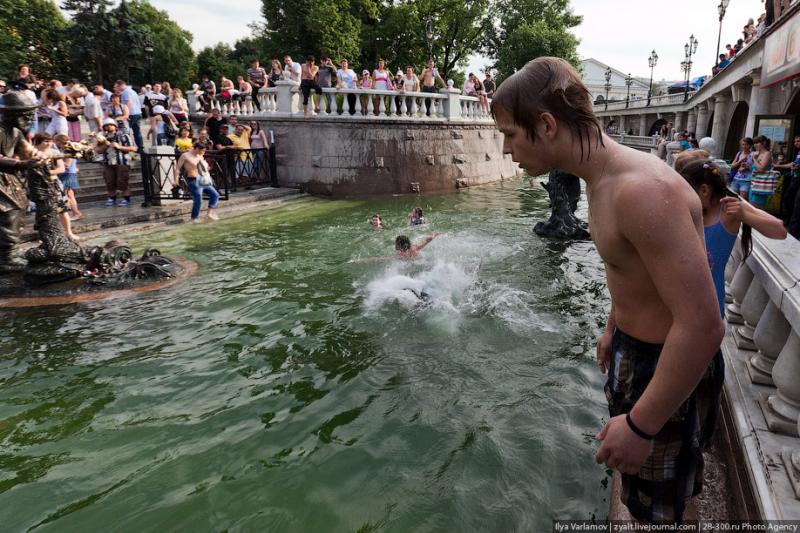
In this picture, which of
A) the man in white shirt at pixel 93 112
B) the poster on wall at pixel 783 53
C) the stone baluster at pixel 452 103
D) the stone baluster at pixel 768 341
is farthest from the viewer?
the stone baluster at pixel 452 103

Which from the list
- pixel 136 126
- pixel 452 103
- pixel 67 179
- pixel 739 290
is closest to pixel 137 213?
pixel 67 179

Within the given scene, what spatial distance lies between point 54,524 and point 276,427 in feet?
4.78

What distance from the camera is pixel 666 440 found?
165 cm

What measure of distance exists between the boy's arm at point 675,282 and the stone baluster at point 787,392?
59.7 inches

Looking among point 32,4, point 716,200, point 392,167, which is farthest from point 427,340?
point 32,4

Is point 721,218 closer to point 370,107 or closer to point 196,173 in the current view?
point 196,173

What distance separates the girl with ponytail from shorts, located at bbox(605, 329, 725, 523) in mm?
1279

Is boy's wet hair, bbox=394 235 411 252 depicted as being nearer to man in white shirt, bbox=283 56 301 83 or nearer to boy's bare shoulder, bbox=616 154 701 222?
boy's bare shoulder, bbox=616 154 701 222

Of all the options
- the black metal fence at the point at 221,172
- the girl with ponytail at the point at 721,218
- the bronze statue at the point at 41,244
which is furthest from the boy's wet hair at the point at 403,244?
the black metal fence at the point at 221,172

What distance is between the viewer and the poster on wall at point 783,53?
994cm

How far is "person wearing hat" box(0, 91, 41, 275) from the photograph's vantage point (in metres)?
6.37

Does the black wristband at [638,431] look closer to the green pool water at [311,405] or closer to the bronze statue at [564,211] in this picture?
the green pool water at [311,405]

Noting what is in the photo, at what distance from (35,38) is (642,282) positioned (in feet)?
177

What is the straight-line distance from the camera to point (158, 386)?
4.39 metres
